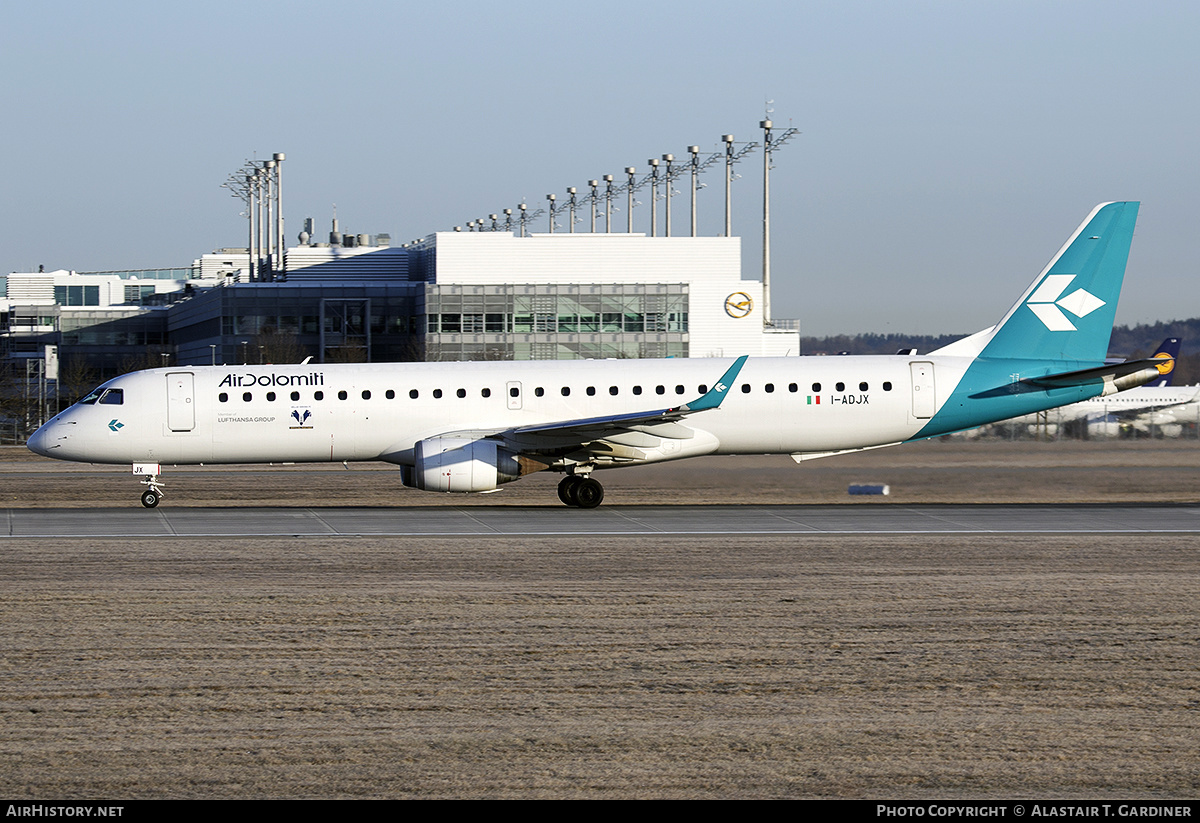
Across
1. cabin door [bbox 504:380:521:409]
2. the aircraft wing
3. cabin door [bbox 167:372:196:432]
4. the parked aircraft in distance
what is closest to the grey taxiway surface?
the aircraft wing

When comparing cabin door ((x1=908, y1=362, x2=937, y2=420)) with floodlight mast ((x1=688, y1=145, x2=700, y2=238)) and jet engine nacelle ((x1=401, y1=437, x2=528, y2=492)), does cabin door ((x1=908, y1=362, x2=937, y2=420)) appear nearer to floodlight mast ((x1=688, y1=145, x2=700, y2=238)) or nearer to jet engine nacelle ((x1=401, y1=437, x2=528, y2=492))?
jet engine nacelle ((x1=401, y1=437, x2=528, y2=492))

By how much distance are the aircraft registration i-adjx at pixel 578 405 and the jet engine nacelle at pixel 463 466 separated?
56cm

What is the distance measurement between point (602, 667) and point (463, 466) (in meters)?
14.6

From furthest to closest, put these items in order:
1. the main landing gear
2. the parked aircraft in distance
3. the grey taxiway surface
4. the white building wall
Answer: the white building wall → the parked aircraft in distance → the main landing gear → the grey taxiway surface

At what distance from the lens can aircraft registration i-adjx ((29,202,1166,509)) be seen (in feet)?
93.0

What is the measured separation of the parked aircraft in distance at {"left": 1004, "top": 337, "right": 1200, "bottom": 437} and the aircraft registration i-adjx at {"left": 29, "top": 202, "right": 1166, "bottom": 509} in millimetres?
3237

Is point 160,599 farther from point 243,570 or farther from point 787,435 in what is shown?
point 787,435

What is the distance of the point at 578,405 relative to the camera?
2881 centimetres

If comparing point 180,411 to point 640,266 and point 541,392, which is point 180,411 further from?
point 640,266

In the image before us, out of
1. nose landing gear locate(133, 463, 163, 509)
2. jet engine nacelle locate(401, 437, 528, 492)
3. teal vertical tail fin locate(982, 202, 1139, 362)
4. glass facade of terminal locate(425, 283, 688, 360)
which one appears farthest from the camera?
glass facade of terminal locate(425, 283, 688, 360)

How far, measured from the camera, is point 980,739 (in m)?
9.74

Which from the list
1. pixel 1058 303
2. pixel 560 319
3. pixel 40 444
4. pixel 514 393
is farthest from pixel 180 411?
pixel 560 319

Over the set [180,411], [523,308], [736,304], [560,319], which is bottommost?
[180,411]
